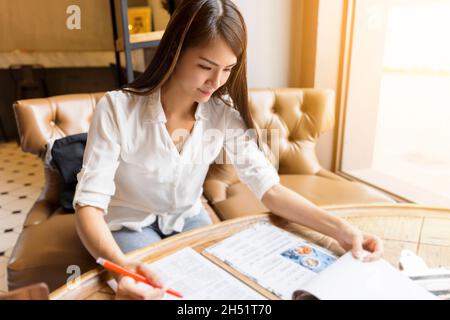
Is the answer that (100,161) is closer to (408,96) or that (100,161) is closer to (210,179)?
(210,179)

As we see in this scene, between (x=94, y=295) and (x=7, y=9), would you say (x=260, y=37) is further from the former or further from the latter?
(x=7, y=9)

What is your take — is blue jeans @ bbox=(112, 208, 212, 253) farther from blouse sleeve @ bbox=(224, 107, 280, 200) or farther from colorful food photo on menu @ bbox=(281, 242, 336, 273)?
colorful food photo on menu @ bbox=(281, 242, 336, 273)

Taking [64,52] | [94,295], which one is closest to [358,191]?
[94,295]

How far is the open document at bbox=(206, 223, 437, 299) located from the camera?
65cm

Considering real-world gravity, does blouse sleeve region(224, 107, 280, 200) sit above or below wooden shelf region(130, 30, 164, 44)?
below

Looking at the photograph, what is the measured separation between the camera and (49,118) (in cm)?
158

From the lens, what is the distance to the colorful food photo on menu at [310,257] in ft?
2.54

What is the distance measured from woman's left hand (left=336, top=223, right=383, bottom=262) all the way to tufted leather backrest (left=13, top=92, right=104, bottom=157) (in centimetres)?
127

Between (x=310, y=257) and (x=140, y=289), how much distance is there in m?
0.39

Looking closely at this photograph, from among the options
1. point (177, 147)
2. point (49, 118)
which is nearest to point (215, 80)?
point (177, 147)

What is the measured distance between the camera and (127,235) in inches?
41.8

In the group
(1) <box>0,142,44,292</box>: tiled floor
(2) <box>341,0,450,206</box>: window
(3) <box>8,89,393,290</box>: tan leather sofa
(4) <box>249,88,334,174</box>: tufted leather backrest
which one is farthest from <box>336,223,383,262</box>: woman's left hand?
(1) <box>0,142,44,292</box>: tiled floor

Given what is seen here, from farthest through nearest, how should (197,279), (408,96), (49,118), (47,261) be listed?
1. (408,96)
2. (49,118)
3. (47,261)
4. (197,279)

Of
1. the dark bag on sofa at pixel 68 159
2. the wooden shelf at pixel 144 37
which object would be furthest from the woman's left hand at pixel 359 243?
the wooden shelf at pixel 144 37
